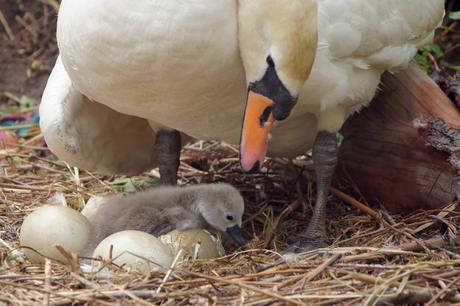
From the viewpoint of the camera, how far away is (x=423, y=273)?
6.21 ft

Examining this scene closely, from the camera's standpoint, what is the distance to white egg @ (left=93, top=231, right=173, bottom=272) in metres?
2.07

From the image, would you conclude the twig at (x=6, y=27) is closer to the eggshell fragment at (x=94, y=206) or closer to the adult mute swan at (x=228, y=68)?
the adult mute swan at (x=228, y=68)

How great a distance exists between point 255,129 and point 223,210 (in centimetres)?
75

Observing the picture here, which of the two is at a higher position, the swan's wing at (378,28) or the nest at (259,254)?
the swan's wing at (378,28)

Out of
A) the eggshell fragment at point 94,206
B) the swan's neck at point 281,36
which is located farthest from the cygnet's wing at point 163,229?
the swan's neck at point 281,36

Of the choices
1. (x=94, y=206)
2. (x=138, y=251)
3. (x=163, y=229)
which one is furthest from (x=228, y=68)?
(x=94, y=206)

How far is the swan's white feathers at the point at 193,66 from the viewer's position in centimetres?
194

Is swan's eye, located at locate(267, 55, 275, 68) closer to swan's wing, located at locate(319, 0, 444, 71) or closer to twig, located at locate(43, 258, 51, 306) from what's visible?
swan's wing, located at locate(319, 0, 444, 71)

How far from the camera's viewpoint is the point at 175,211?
8.70ft

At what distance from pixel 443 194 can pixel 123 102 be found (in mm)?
1679

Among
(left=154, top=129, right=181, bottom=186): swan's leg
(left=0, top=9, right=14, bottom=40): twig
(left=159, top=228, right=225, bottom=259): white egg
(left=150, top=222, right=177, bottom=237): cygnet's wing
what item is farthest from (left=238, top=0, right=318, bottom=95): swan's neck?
(left=0, top=9, right=14, bottom=40): twig

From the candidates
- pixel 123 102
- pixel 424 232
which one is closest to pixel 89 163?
pixel 123 102

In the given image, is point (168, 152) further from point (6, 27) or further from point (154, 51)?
point (6, 27)

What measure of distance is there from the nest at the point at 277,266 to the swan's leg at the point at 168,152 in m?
0.37
